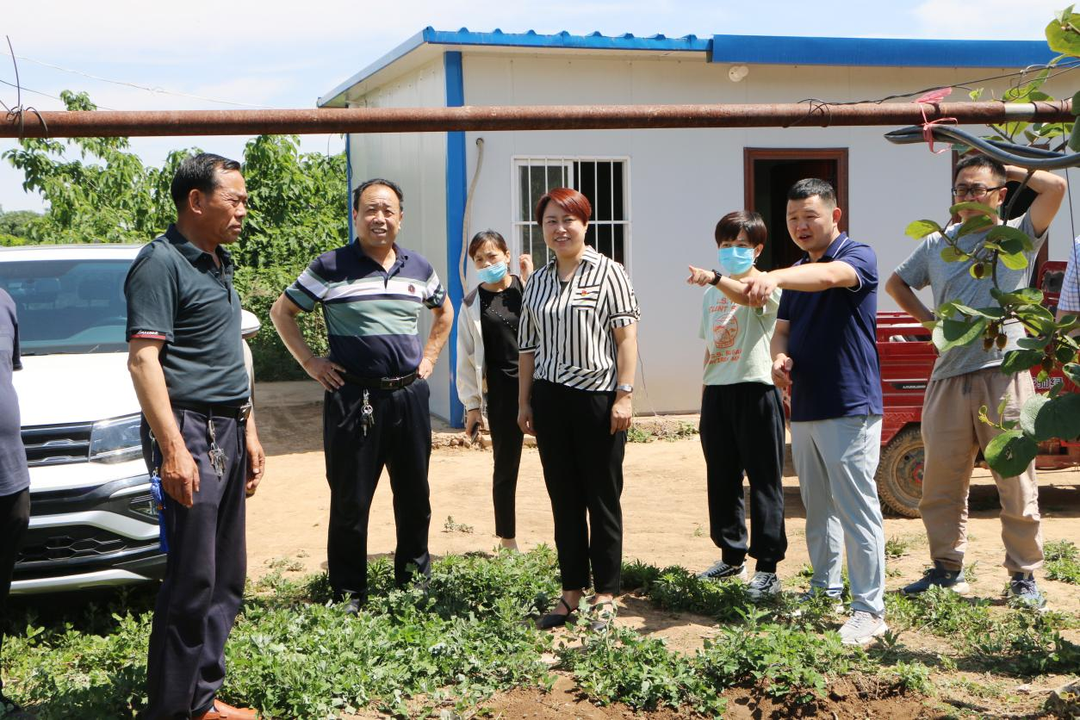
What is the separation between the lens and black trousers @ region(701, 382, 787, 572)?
564 centimetres

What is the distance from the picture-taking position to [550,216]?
16.5ft

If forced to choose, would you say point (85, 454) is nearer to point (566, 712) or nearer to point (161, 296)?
point (161, 296)

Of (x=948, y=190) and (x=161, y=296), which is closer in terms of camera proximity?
(x=161, y=296)

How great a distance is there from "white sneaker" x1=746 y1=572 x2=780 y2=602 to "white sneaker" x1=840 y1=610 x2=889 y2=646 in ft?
2.00

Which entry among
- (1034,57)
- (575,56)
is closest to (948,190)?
(1034,57)

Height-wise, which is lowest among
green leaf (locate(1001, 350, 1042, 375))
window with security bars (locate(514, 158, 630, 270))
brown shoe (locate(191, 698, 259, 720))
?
brown shoe (locate(191, 698, 259, 720))

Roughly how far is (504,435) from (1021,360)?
3369 millimetres

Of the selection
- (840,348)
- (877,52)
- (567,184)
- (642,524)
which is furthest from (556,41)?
(840,348)

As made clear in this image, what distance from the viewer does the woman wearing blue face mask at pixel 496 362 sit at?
20.6 ft

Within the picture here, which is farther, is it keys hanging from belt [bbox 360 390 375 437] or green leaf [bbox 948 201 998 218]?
keys hanging from belt [bbox 360 390 375 437]

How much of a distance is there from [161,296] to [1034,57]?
11271mm

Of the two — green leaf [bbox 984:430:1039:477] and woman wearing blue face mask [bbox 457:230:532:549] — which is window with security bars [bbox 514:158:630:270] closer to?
woman wearing blue face mask [bbox 457:230:532:549]

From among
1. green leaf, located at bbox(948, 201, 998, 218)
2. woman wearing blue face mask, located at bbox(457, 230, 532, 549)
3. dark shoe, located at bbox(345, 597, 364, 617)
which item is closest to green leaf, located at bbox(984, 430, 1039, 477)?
green leaf, located at bbox(948, 201, 998, 218)

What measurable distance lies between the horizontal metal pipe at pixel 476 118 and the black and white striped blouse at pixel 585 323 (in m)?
0.92
